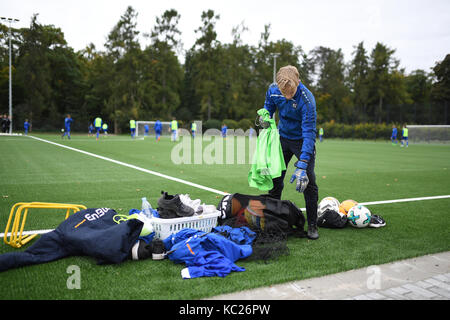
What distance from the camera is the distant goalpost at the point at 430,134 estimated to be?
119 ft

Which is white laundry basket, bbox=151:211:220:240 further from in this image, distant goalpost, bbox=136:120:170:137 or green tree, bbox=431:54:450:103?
green tree, bbox=431:54:450:103

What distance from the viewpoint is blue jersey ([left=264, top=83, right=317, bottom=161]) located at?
13.4 feet

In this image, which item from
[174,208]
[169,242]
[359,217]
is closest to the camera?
[169,242]

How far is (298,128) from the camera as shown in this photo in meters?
4.34

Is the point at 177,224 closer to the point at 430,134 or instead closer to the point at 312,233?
the point at 312,233

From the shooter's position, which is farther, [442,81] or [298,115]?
[442,81]

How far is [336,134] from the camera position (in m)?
53.3

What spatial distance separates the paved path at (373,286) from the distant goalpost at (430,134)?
39.2m

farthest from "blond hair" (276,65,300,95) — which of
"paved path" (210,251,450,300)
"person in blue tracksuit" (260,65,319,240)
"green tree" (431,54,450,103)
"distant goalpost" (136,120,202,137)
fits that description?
"green tree" (431,54,450,103)

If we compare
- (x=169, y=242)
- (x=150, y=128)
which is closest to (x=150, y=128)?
(x=150, y=128)

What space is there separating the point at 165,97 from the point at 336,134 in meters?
30.5

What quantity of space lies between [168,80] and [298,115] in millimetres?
60333
